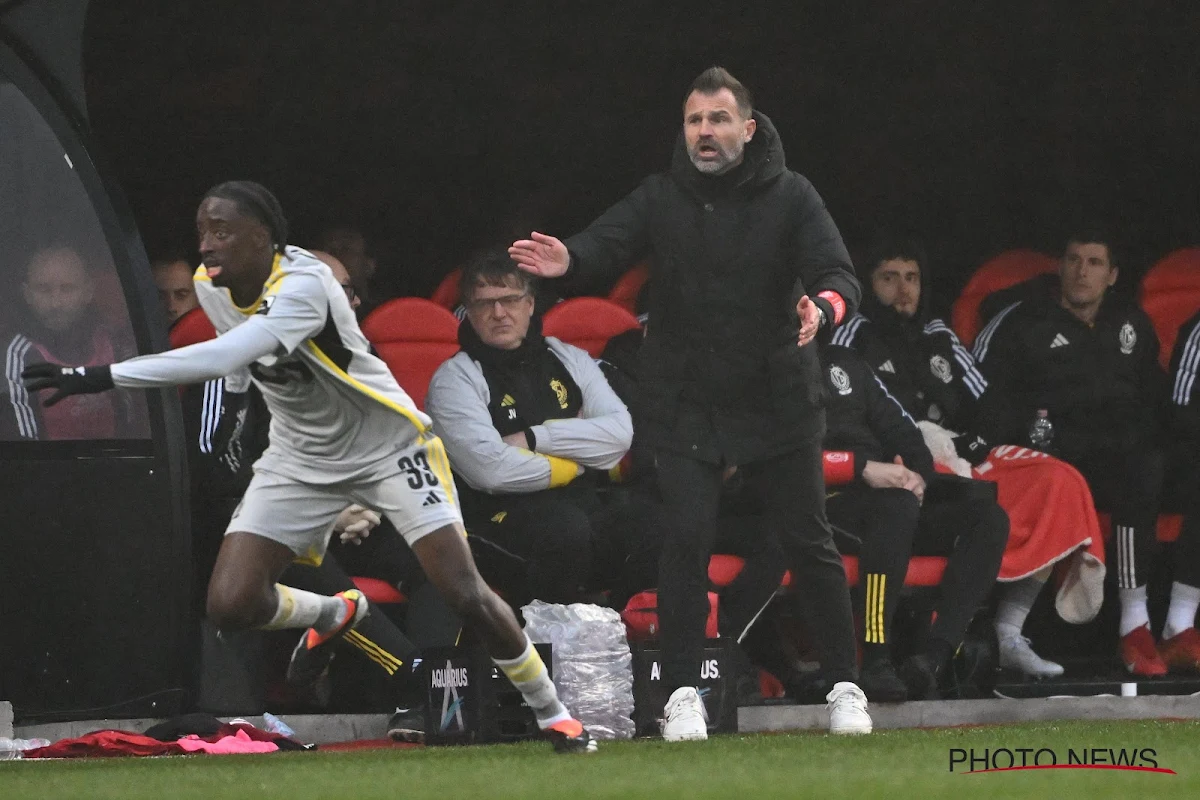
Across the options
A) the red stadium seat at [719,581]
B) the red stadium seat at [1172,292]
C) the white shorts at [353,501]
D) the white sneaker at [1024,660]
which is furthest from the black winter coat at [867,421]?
the white shorts at [353,501]

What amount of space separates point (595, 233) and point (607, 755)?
1.67 metres

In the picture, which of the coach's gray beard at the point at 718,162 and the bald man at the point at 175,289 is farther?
the bald man at the point at 175,289

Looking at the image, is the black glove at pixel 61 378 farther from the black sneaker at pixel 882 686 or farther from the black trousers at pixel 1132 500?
the black trousers at pixel 1132 500

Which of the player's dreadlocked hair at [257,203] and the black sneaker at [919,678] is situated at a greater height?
the player's dreadlocked hair at [257,203]

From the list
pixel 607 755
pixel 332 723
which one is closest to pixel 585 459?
pixel 332 723

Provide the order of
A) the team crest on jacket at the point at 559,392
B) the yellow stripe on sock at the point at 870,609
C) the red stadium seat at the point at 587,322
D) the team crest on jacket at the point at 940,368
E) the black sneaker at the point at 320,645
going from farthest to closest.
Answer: the team crest on jacket at the point at 940,368
the red stadium seat at the point at 587,322
the team crest on jacket at the point at 559,392
the yellow stripe on sock at the point at 870,609
the black sneaker at the point at 320,645

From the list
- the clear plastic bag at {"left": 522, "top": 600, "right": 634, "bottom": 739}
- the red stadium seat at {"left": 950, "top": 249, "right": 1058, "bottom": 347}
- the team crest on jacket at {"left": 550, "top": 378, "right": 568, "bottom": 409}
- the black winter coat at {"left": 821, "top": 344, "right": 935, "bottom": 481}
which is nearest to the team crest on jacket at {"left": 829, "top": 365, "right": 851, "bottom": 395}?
the black winter coat at {"left": 821, "top": 344, "right": 935, "bottom": 481}

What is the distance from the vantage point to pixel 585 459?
8281 mm

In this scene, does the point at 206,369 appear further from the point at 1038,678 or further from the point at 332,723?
the point at 1038,678

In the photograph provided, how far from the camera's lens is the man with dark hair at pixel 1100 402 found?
9289mm

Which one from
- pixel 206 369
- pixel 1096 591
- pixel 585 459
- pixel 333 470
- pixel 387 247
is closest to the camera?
pixel 206 369

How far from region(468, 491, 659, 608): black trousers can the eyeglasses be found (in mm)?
712

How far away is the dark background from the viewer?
9.95 metres

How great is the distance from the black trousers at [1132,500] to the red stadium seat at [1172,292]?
96 centimetres
